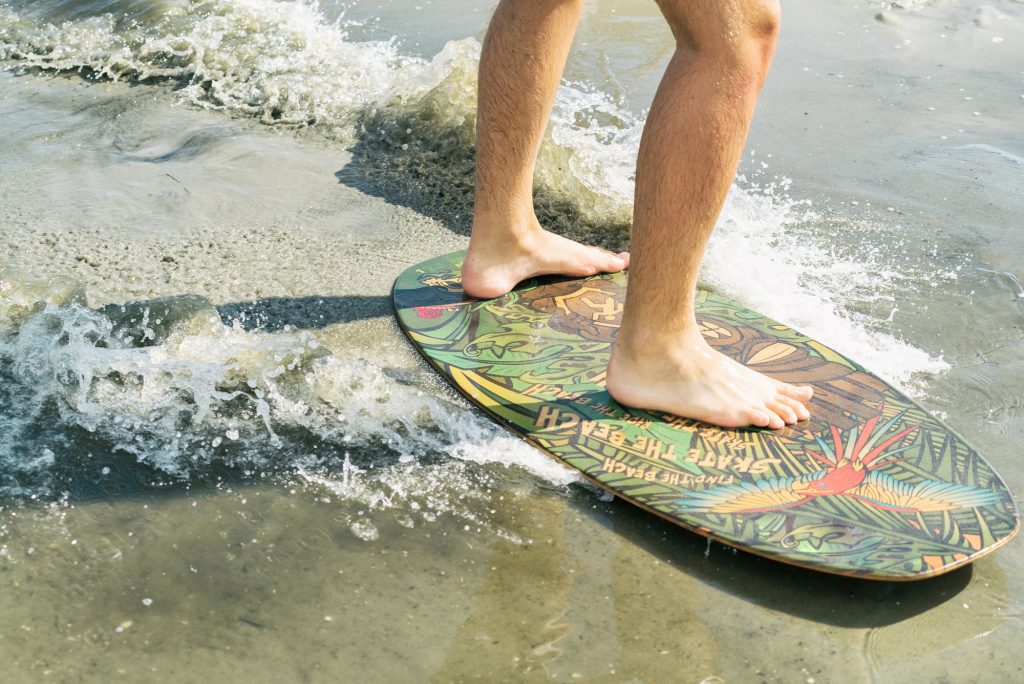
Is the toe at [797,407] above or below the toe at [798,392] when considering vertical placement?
below

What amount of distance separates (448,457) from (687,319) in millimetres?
538

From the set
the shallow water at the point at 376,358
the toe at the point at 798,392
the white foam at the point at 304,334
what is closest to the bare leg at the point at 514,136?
the shallow water at the point at 376,358

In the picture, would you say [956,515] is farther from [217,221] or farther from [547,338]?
[217,221]

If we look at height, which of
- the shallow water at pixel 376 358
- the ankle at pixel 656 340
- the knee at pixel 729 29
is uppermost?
the knee at pixel 729 29

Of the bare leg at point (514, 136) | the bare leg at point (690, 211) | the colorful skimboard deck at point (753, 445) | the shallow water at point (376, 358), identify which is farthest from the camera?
the bare leg at point (514, 136)

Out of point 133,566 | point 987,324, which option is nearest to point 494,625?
point 133,566

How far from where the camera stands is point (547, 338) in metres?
2.20

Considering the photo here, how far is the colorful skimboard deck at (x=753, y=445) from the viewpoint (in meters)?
1.56

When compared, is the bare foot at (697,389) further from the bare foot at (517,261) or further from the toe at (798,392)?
the bare foot at (517,261)

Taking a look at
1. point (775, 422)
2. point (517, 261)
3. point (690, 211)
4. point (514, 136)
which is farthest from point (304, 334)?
point (775, 422)

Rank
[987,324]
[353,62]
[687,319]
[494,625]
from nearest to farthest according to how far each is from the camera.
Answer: [494,625], [687,319], [987,324], [353,62]

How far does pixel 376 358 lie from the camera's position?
7.09ft

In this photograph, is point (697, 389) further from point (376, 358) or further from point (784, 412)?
point (376, 358)

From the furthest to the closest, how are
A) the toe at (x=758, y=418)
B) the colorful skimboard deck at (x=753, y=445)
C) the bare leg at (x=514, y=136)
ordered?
the bare leg at (x=514, y=136)
the toe at (x=758, y=418)
the colorful skimboard deck at (x=753, y=445)
